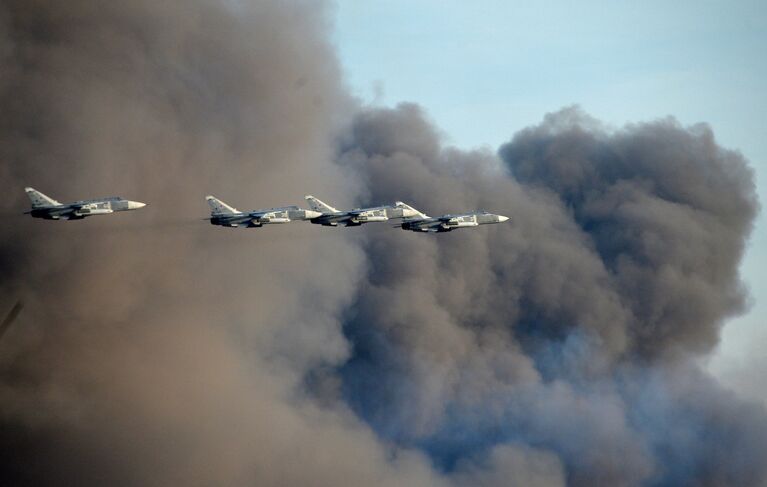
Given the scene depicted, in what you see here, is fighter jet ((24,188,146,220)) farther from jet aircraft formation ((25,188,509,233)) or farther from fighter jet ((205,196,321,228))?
fighter jet ((205,196,321,228))

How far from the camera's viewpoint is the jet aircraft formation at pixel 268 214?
8969 cm

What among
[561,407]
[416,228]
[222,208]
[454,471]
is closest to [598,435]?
[561,407]

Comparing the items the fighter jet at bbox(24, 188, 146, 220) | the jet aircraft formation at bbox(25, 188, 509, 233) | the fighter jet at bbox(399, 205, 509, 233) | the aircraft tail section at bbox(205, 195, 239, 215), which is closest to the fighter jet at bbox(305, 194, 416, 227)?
the jet aircraft formation at bbox(25, 188, 509, 233)

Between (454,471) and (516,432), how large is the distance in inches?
369

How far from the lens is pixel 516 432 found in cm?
14900

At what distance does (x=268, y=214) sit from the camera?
9400 centimetres

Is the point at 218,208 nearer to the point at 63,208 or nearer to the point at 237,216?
the point at 237,216

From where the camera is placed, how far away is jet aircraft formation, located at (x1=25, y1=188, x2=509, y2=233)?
8969 centimetres

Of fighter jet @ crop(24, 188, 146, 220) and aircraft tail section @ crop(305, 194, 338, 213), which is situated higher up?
aircraft tail section @ crop(305, 194, 338, 213)

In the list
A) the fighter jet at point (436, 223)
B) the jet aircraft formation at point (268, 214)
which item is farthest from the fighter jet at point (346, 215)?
the fighter jet at point (436, 223)

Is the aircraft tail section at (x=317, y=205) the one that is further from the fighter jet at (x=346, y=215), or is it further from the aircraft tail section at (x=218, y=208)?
the aircraft tail section at (x=218, y=208)

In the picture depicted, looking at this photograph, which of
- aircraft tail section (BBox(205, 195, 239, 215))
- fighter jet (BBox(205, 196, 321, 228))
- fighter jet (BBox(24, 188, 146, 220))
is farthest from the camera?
aircraft tail section (BBox(205, 195, 239, 215))

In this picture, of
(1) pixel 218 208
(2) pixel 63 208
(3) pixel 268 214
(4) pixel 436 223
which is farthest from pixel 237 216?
(4) pixel 436 223

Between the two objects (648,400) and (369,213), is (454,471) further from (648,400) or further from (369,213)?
(369,213)
